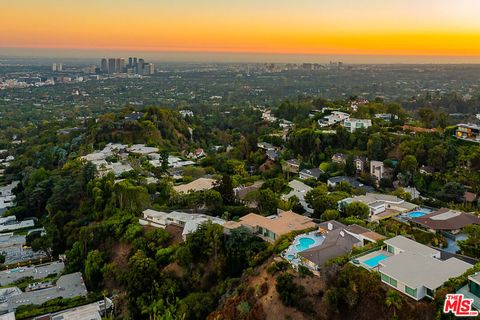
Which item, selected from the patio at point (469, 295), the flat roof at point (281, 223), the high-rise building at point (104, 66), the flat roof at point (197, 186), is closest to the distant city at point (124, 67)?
the high-rise building at point (104, 66)

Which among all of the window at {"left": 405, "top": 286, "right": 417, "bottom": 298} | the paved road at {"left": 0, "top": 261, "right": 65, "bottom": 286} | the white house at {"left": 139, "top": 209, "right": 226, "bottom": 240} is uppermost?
the window at {"left": 405, "top": 286, "right": 417, "bottom": 298}

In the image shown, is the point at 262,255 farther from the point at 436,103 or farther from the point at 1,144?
the point at 436,103

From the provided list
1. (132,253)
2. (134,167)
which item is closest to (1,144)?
(134,167)

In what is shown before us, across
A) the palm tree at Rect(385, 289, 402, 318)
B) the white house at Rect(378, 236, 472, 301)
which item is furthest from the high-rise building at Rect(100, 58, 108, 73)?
the palm tree at Rect(385, 289, 402, 318)

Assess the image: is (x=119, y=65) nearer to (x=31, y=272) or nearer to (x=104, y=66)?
(x=104, y=66)

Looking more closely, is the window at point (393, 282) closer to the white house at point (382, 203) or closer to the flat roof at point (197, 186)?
the white house at point (382, 203)

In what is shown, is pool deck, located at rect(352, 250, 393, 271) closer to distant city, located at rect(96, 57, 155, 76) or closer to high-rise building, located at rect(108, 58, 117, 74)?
distant city, located at rect(96, 57, 155, 76)
